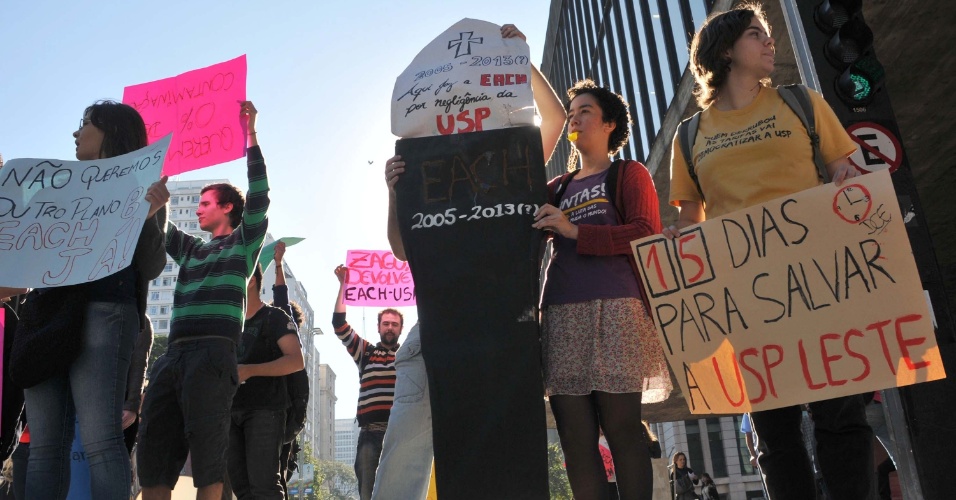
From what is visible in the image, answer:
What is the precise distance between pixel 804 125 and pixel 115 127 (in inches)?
122

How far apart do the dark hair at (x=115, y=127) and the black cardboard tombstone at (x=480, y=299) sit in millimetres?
1343

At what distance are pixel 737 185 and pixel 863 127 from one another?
1.50 metres

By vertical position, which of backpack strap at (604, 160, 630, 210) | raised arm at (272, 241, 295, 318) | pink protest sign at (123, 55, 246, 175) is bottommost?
backpack strap at (604, 160, 630, 210)

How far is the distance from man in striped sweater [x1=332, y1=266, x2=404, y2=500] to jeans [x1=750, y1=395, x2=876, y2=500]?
3.76 meters

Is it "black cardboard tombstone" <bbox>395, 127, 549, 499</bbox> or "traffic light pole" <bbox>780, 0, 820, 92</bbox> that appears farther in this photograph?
"traffic light pole" <bbox>780, 0, 820, 92</bbox>

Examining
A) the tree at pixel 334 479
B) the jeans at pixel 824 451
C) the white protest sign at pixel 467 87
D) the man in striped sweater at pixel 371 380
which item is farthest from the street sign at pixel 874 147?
the tree at pixel 334 479

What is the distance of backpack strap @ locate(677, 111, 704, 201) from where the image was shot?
3.37 metres

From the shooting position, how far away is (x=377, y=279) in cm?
902


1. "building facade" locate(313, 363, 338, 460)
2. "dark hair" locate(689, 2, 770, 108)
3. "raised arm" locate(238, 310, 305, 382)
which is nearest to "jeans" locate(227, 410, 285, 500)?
"raised arm" locate(238, 310, 305, 382)

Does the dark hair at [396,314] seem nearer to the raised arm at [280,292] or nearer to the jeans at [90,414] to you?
the raised arm at [280,292]

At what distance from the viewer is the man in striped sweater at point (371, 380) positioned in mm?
6707

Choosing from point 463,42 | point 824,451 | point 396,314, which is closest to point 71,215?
point 463,42

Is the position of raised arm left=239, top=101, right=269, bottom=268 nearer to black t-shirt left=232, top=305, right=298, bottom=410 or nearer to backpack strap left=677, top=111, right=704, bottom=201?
black t-shirt left=232, top=305, right=298, bottom=410

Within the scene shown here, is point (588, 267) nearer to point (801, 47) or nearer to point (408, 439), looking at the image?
point (408, 439)
